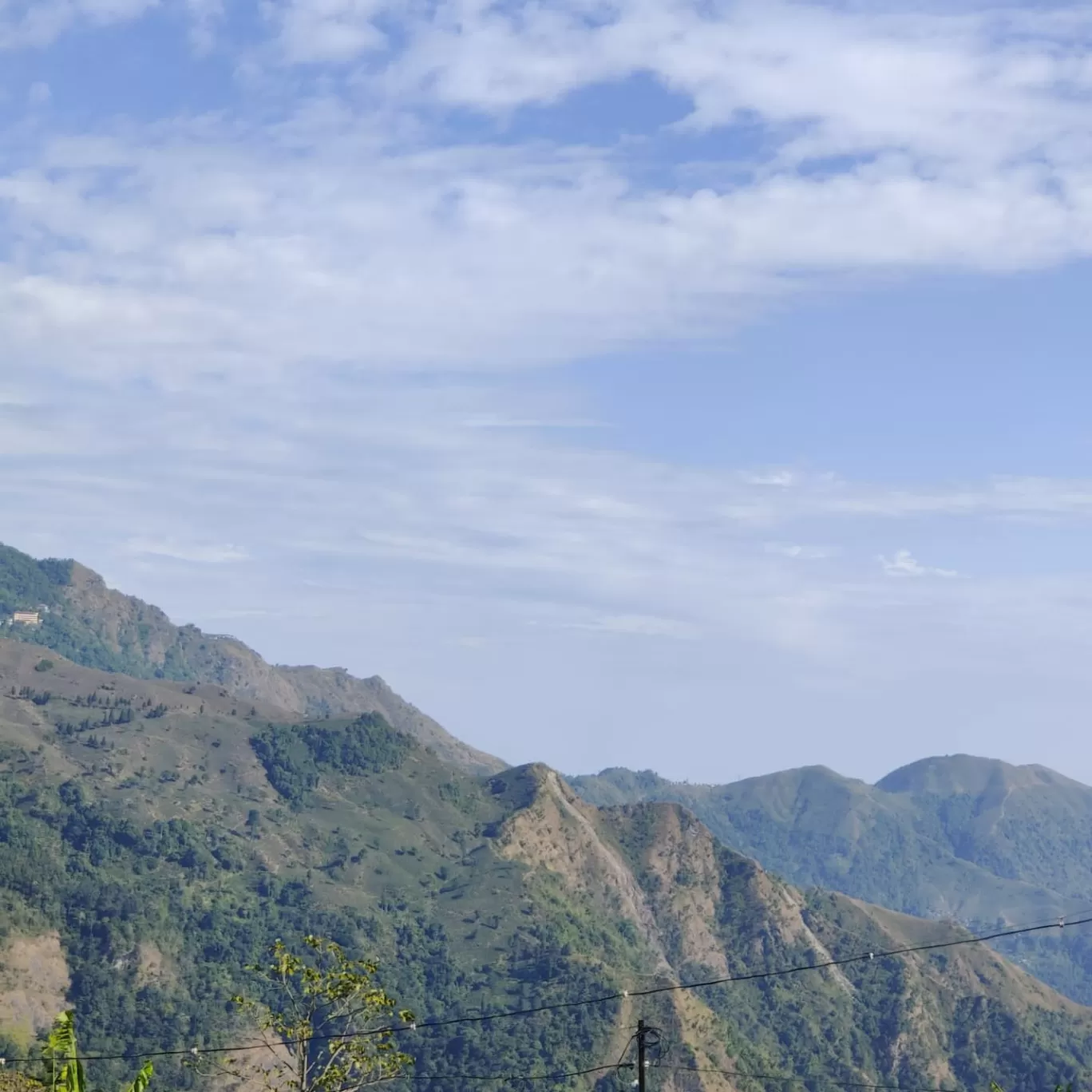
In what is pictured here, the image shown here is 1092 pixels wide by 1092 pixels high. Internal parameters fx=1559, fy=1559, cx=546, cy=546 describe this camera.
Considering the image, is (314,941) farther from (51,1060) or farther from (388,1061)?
(51,1060)

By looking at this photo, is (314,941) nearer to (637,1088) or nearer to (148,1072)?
(148,1072)

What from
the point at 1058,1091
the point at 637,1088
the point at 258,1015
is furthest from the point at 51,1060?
the point at 1058,1091

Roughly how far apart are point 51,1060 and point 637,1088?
927 inches

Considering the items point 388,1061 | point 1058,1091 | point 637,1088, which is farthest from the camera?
point 1058,1091

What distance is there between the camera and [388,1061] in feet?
197

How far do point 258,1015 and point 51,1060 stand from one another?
8.12 m

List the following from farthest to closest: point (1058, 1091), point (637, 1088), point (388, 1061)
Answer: point (1058, 1091)
point (637, 1088)
point (388, 1061)

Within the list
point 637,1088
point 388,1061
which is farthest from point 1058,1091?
point 388,1061

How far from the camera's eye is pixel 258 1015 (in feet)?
208

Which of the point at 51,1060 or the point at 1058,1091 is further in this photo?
the point at 1058,1091

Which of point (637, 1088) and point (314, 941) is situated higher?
point (314, 941)

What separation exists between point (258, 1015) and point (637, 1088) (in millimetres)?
15844

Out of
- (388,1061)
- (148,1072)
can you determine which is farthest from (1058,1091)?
(148,1072)

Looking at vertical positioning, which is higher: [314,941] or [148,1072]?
[314,941]
